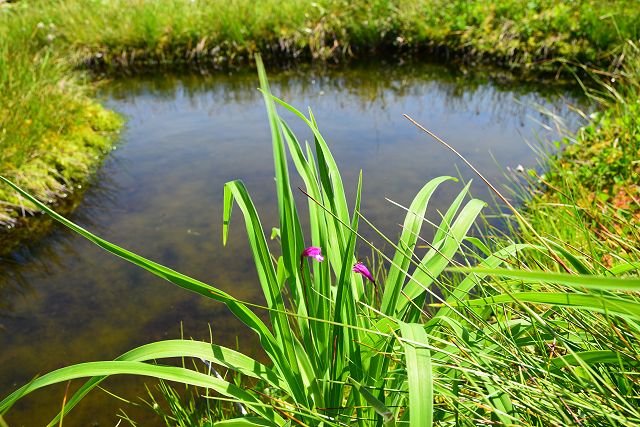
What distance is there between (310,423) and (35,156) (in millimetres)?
4068

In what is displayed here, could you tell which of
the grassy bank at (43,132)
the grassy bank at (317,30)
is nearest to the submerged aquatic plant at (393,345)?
the grassy bank at (43,132)

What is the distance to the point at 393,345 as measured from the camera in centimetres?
133

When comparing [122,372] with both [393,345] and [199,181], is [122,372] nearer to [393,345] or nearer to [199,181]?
[393,345]

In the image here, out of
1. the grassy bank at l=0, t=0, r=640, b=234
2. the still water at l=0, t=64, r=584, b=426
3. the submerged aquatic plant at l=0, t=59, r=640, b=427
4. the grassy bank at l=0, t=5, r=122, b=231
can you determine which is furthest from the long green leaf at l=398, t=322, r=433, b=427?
the grassy bank at l=0, t=0, r=640, b=234

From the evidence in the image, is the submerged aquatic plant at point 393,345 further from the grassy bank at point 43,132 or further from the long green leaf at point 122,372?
the grassy bank at point 43,132

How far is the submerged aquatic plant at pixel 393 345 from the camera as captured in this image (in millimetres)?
1008

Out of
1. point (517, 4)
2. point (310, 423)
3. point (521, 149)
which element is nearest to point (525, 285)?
point (310, 423)

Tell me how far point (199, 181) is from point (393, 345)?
3.74 meters

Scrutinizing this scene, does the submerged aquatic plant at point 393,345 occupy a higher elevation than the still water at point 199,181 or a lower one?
higher

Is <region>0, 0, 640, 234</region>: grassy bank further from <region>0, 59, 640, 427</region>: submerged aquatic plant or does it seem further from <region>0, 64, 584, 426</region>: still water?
<region>0, 59, 640, 427</region>: submerged aquatic plant

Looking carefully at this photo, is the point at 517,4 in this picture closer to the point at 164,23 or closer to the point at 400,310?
the point at 164,23

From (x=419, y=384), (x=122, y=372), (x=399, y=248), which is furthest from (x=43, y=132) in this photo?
(x=419, y=384)

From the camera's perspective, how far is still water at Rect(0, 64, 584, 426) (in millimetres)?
2947

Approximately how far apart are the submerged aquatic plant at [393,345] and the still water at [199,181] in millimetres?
1369
